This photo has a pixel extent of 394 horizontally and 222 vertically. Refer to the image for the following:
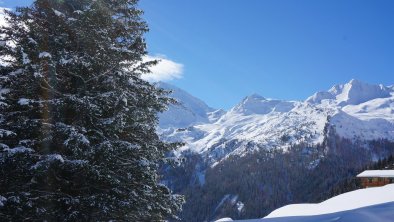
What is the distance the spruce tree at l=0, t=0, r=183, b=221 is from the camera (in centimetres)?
1070

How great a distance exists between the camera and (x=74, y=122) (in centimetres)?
1108

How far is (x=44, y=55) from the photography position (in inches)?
415

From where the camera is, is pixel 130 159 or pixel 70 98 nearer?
pixel 70 98

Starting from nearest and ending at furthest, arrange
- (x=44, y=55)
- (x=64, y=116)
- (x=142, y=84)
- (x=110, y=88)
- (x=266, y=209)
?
(x=44, y=55)
(x=64, y=116)
(x=110, y=88)
(x=142, y=84)
(x=266, y=209)

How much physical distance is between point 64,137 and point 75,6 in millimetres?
4126

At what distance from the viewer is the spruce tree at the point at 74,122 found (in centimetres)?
1070

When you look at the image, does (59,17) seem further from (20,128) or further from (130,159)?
(130,159)

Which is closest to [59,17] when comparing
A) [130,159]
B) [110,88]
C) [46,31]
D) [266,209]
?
[46,31]

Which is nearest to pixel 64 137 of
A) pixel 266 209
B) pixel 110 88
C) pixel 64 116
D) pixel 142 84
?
pixel 64 116

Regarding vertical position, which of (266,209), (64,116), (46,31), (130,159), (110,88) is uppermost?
(266,209)

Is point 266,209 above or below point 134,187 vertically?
above

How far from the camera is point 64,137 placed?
1112cm

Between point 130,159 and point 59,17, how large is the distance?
4.59 metres

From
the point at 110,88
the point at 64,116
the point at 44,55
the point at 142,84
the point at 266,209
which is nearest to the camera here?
the point at 44,55
